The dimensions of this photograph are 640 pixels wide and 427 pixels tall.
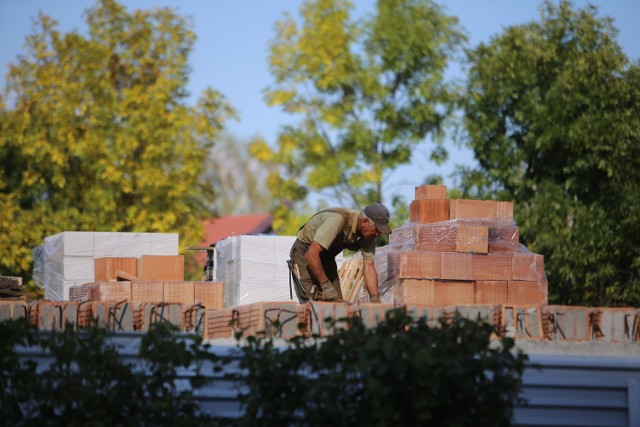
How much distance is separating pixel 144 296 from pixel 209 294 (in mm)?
795

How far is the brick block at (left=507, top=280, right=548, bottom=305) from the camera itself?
12062 millimetres

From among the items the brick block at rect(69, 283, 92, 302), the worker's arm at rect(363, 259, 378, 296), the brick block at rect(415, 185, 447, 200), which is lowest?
the brick block at rect(69, 283, 92, 302)

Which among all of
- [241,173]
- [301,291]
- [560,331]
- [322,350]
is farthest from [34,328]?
[241,173]

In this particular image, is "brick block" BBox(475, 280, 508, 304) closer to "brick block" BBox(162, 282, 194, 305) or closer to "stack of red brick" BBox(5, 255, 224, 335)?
"stack of red brick" BBox(5, 255, 224, 335)

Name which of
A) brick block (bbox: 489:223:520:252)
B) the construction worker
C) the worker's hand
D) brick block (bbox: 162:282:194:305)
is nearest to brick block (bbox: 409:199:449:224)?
brick block (bbox: 489:223:520:252)

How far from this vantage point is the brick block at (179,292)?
12523mm

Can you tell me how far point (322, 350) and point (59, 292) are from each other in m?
12.2

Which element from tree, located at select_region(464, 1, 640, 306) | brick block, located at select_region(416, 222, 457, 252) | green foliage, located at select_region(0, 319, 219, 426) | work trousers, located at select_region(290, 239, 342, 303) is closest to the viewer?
green foliage, located at select_region(0, 319, 219, 426)

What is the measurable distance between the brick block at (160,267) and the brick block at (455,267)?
403 cm

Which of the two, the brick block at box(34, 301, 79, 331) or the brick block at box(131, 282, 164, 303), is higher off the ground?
the brick block at box(131, 282, 164, 303)

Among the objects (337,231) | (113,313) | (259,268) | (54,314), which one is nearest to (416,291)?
(337,231)

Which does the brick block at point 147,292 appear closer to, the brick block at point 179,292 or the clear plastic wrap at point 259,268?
the brick block at point 179,292

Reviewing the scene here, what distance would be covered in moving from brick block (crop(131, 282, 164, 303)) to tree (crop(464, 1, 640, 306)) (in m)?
14.0

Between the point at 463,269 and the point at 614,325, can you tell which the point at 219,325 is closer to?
the point at 614,325
